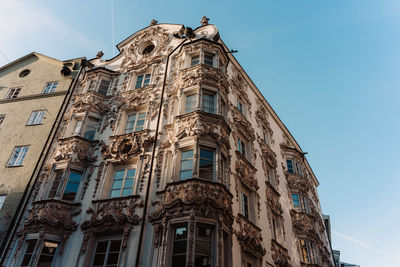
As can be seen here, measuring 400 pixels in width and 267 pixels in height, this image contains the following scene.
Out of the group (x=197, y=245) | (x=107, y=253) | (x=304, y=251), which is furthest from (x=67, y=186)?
(x=304, y=251)

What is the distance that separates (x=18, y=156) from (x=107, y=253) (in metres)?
10.7

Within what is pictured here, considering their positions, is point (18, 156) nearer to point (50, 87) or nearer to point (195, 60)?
point (50, 87)

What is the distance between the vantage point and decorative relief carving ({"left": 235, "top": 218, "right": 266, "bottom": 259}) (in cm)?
1608

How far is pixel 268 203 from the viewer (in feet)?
71.2

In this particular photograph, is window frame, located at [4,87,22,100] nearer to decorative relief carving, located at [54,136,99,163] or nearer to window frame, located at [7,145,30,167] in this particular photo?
window frame, located at [7,145,30,167]

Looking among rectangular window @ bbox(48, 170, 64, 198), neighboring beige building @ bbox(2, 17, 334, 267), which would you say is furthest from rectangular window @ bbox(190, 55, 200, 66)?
rectangular window @ bbox(48, 170, 64, 198)

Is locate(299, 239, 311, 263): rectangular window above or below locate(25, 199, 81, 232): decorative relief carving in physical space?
above

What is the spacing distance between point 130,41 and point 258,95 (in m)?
13.0

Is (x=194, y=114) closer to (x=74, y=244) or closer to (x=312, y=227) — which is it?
(x=74, y=244)

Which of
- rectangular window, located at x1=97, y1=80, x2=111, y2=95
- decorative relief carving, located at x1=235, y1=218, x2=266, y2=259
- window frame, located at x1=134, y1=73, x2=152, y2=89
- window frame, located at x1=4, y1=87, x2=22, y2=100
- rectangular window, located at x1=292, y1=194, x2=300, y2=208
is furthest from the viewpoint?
rectangular window, located at x1=292, y1=194, x2=300, y2=208

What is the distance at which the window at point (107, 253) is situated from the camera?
14.3 metres

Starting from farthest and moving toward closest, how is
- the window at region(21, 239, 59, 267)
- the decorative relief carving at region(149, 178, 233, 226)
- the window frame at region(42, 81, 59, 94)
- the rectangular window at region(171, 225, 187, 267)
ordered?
the window frame at region(42, 81, 59, 94), the window at region(21, 239, 59, 267), the decorative relief carving at region(149, 178, 233, 226), the rectangular window at region(171, 225, 187, 267)

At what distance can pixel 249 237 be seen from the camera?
16625 millimetres

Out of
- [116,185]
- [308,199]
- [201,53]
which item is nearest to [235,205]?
[116,185]
